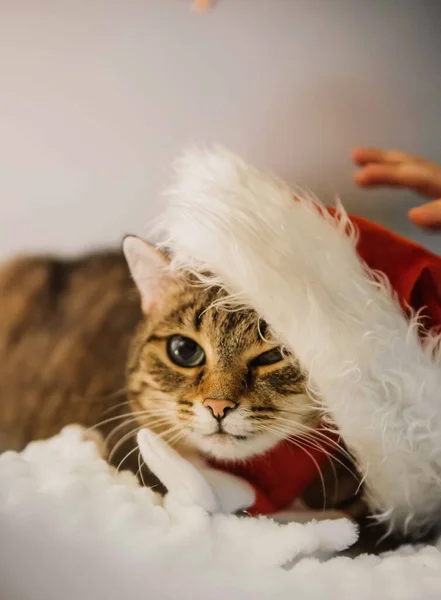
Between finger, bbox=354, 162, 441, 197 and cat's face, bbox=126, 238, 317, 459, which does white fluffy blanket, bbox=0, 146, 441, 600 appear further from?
finger, bbox=354, 162, 441, 197

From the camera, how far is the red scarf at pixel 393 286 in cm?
60

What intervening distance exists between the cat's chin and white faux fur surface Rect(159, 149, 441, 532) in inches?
3.5

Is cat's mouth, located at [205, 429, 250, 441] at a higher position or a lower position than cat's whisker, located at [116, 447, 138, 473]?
higher

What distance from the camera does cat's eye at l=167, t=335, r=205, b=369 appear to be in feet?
2.15

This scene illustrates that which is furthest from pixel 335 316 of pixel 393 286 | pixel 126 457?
pixel 126 457

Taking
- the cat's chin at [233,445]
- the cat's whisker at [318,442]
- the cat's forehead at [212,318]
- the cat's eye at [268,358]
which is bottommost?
the cat's chin at [233,445]

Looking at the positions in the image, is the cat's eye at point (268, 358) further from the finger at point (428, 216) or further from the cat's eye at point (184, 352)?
the finger at point (428, 216)

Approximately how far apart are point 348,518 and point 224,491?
14 cm

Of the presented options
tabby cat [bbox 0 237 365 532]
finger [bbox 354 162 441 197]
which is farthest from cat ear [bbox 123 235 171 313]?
finger [bbox 354 162 441 197]

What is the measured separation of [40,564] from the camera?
24.0 inches

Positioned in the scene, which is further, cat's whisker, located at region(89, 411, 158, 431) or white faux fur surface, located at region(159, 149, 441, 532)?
cat's whisker, located at region(89, 411, 158, 431)

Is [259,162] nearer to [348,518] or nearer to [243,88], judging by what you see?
[243,88]

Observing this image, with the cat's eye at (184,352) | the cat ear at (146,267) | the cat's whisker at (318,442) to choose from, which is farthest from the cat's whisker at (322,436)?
the cat ear at (146,267)

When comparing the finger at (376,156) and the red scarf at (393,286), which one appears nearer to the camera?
the red scarf at (393,286)
